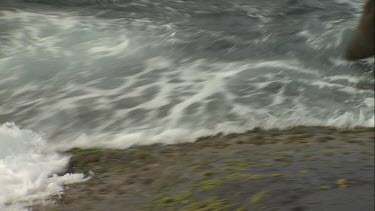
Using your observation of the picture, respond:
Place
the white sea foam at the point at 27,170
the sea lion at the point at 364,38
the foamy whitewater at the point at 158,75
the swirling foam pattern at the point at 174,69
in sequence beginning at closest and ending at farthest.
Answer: the white sea foam at the point at 27,170 → the foamy whitewater at the point at 158,75 → the swirling foam pattern at the point at 174,69 → the sea lion at the point at 364,38

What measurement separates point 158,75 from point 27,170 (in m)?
2.94

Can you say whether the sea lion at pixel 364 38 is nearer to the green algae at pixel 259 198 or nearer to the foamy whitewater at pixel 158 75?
the foamy whitewater at pixel 158 75

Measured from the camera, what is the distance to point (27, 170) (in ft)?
13.2

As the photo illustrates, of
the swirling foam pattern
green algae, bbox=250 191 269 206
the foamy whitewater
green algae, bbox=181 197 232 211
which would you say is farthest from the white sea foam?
green algae, bbox=250 191 269 206

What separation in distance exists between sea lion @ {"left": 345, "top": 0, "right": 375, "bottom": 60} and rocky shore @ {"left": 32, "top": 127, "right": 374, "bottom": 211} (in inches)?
102

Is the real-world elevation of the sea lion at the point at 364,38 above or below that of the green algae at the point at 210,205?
above

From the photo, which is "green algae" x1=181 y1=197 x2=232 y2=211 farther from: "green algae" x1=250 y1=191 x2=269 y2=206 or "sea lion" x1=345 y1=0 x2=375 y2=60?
"sea lion" x1=345 y1=0 x2=375 y2=60

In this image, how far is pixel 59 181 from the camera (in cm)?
383

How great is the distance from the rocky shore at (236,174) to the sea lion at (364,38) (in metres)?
2.59

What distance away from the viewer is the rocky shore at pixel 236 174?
2900 mm

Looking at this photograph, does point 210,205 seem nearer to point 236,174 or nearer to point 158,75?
point 236,174

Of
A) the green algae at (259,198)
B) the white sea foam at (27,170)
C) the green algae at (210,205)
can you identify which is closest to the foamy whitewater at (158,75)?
the white sea foam at (27,170)

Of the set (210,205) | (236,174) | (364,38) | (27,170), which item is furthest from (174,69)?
(210,205)

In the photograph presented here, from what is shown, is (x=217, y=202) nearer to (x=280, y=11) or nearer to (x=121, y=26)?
(x=121, y=26)
